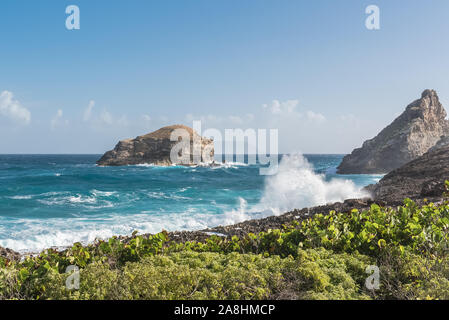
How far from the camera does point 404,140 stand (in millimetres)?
54844

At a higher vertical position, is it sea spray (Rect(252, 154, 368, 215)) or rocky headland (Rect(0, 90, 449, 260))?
rocky headland (Rect(0, 90, 449, 260))

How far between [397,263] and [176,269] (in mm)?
2877

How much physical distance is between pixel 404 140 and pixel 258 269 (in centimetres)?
6056

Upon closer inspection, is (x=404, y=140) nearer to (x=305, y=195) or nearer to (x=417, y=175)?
(x=417, y=175)

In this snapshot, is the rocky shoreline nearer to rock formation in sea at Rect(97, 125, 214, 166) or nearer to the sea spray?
the sea spray

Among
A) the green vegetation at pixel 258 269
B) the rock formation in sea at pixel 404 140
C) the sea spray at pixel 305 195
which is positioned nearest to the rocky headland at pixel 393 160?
the rock formation in sea at pixel 404 140

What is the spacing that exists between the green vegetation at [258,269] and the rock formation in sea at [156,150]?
86.3m

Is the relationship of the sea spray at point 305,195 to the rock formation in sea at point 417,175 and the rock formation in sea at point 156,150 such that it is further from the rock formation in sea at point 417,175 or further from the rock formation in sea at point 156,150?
the rock formation in sea at point 156,150

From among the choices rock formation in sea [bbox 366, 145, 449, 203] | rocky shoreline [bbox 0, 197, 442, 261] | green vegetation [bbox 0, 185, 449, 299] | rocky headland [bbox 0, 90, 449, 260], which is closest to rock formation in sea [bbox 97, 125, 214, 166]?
rocky headland [bbox 0, 90, 449, 260]

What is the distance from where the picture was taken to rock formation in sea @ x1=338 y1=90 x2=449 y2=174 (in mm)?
54406

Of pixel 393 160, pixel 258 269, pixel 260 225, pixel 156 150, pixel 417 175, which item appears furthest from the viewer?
pixel 156 150

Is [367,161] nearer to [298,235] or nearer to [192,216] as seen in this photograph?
[192,216]

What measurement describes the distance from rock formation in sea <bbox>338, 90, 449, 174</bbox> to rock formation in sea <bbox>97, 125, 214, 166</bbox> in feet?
158

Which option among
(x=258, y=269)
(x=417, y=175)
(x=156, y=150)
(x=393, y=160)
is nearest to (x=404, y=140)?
(x=393, y=160)
